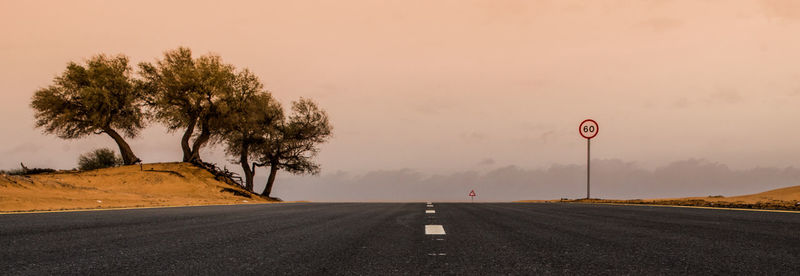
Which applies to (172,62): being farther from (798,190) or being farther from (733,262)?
(733,262)

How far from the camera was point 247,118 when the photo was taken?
47.0 meters

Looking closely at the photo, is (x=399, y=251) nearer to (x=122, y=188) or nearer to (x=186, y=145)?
(x=122, y=188)

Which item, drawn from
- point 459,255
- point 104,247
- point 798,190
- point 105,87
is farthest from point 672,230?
point 105,87

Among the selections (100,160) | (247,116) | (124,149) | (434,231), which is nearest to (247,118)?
(247,116)

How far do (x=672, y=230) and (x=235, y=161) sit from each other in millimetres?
47617

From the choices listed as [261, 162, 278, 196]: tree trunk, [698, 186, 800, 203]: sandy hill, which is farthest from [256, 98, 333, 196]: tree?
[698, 186, 800, 203]: sandy hill

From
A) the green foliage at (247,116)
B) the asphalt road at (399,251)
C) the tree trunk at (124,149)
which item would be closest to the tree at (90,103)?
the tree trunk at (124,149)

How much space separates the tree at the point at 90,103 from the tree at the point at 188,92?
198 centimetres

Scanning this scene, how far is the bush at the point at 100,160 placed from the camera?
60.6m

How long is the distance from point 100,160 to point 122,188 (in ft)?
101

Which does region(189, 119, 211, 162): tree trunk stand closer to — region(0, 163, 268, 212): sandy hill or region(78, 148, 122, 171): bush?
region(0, 163, 268, 212): sandy hill

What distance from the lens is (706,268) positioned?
12.4 ft

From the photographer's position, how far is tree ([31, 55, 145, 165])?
44.0 meters

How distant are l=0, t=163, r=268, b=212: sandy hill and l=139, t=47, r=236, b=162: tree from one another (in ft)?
12.4
